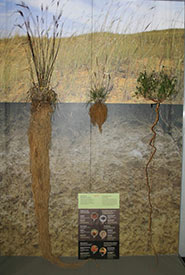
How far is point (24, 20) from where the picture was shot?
2.32 metres

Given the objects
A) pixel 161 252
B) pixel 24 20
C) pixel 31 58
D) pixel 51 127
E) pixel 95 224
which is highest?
pixel 24 20

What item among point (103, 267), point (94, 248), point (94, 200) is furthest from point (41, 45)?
point (103, 267)

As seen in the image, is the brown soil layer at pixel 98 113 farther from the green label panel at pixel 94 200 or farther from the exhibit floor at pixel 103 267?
the exhibit floor at pixel 103 267

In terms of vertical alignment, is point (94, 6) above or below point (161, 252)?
above

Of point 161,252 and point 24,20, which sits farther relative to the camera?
point 161,252

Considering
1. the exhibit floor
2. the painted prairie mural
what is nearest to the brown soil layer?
the painted prairie mural

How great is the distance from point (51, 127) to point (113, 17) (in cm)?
115

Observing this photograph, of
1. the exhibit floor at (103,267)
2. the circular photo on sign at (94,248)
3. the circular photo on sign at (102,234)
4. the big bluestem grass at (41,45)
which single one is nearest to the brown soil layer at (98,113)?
the big bluestem grass at (41,45)

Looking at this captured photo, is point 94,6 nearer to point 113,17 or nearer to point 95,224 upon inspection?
point 113,17

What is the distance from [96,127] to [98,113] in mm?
132

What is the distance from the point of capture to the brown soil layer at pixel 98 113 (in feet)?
7.86

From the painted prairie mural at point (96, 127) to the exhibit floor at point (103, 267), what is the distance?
79 millimetres

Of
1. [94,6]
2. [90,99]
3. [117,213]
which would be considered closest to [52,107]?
[90,99]

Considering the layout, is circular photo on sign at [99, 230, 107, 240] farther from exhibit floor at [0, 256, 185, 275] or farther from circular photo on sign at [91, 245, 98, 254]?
exhibit floor at [0, 256, 185, 275]
